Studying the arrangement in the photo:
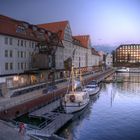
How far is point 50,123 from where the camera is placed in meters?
32.8

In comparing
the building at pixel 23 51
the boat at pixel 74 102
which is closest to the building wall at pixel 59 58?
the building at pixel 23 51

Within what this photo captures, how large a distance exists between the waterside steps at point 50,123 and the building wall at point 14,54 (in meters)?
18.2

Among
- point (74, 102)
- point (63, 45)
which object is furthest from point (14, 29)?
point (63, 45)

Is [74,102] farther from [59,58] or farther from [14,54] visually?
[59,58]

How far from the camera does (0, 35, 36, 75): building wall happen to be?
53.1 metres

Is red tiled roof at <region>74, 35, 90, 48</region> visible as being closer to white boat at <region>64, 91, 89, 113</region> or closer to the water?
the water

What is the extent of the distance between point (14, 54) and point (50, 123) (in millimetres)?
28057

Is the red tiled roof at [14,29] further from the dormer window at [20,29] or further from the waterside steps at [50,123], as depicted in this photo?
the waterside steps at [50,123]

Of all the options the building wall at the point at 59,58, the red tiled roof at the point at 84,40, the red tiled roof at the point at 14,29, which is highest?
the red tiled roof at the point at 84,40

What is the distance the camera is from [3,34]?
172ft

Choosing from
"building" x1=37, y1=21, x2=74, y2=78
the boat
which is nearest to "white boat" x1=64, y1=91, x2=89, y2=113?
the boat

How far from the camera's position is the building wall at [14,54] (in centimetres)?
5309

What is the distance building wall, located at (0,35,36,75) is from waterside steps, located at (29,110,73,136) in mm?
18185

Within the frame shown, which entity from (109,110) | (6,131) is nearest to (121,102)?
(109,110)
